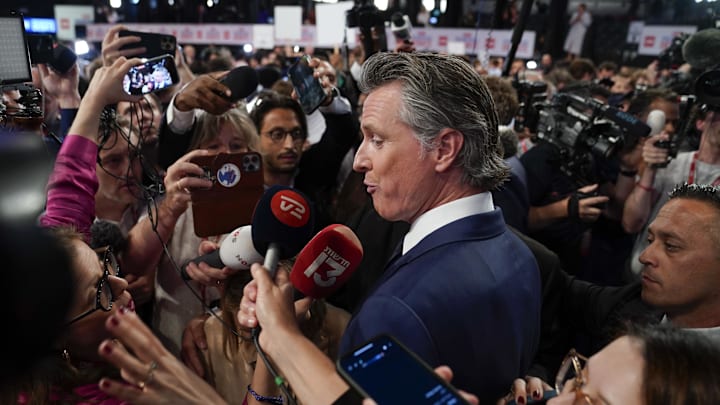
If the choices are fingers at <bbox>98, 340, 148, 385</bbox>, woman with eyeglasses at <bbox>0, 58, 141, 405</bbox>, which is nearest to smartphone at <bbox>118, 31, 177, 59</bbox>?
woman with eyeglasses at <bbox>0, 58, 141, 405</bbox>

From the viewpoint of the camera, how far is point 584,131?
2662mm

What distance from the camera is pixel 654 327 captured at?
1060mm

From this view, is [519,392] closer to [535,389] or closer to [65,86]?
[535,389]

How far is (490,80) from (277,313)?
2431 mm

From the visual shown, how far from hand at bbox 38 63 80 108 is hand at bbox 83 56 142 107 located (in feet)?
3.59

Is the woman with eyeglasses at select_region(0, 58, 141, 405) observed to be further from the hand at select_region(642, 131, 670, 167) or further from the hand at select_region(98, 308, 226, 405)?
the hand at select_region(642, 131, 670, 167)

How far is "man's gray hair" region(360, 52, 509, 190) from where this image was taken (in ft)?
3.93

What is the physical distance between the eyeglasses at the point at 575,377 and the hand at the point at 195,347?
101 cm

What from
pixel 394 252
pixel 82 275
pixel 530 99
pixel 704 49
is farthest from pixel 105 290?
pixel 704 49

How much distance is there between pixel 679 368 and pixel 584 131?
1904 mm

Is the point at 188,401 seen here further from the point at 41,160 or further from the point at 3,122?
the point at 3,122

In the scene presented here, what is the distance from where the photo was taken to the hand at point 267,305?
0.98 meters

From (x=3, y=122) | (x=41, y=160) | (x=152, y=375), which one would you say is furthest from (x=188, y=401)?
(x=3, y=122)

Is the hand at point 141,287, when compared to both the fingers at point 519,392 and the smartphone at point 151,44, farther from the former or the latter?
the fingers at point 519,392
